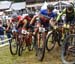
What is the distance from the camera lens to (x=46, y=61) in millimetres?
11156

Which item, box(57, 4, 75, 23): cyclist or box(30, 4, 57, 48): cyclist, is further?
box(30, 4, 57, 48): cyclist

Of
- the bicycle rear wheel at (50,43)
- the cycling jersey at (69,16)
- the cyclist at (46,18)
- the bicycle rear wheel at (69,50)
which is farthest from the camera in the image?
the bicycle rear wheel at (50,43)

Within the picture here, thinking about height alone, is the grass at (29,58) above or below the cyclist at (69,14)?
below

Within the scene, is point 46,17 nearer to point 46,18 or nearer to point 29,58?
point 46,18

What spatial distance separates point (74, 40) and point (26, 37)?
156 inches

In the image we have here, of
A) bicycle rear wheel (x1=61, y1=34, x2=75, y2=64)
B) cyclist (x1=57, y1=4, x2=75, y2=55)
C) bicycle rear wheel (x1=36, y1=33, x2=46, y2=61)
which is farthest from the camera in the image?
cyclist (x1=57, y1=4, x2=75, y2=55)

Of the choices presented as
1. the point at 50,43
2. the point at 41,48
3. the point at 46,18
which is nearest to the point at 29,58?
the point at 50,43

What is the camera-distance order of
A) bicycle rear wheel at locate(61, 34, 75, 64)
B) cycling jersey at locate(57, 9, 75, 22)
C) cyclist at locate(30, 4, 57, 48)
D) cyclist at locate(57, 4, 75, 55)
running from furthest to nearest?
1. cycling jersey at locate(57, 9, 75, 22)
2. cyclist at locate(30, 4, 57, 48)
3. cyclist at locate(57, 4, 75, 55)
4. bicycle rear wheel at locate(61, 34, 75, 64)

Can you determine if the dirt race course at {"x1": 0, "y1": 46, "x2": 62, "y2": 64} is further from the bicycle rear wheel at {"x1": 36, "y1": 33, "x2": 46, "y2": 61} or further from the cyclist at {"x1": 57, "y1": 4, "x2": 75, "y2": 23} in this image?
the cyclist at {"x1": 57, "y1": 4, "x2": 75, "y2": 23}

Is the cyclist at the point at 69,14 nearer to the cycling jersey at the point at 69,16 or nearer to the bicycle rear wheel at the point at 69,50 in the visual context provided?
the cycling jersey at the point at 69,16

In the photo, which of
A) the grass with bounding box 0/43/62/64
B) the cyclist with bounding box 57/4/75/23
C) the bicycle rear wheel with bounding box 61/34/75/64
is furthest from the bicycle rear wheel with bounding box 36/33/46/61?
the bicycle rear wheel with bounding box 61/34/75/64

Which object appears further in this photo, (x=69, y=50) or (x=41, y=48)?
(x=41, y=48)

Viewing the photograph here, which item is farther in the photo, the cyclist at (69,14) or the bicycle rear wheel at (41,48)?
the cyclist at (69,14)

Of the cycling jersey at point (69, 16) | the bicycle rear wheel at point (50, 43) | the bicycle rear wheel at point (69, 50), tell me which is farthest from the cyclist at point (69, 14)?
the bicycle rear wheel at point (69, 50)
